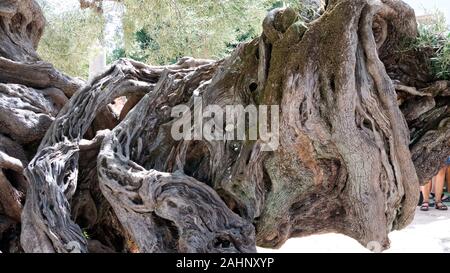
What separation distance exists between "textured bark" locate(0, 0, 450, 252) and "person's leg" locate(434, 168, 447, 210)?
3.52m

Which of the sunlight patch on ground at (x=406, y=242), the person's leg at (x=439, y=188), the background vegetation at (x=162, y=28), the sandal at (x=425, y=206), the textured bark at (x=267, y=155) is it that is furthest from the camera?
the sandal at (x=425, y=206)

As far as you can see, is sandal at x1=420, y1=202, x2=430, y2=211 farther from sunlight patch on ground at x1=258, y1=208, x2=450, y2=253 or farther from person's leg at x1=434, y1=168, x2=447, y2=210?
sunlight patch on ground at x1=258, y1=208, x2=450, y2=253

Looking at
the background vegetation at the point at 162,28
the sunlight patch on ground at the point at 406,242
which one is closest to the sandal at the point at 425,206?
the sunlight patch on ground at the point at 406,242

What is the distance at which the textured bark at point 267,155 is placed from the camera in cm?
268

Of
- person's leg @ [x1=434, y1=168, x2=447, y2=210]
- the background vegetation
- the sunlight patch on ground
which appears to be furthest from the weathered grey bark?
person's leg @ [x1=434, y1=168, x2=447, y2=210]

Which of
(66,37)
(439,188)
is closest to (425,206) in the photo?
(439,188)

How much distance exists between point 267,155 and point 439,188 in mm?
4504

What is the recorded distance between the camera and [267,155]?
2.94 meters

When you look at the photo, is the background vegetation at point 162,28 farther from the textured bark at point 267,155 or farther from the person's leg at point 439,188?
the person's leg at point 439,188

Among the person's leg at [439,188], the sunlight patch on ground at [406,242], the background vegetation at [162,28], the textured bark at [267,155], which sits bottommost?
the sunlight patch on ground at [406,242]

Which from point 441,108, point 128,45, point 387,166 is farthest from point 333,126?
point 128,45

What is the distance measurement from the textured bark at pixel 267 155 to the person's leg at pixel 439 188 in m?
3.52

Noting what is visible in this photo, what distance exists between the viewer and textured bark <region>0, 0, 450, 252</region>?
2.68m

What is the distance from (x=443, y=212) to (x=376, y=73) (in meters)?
4.63
